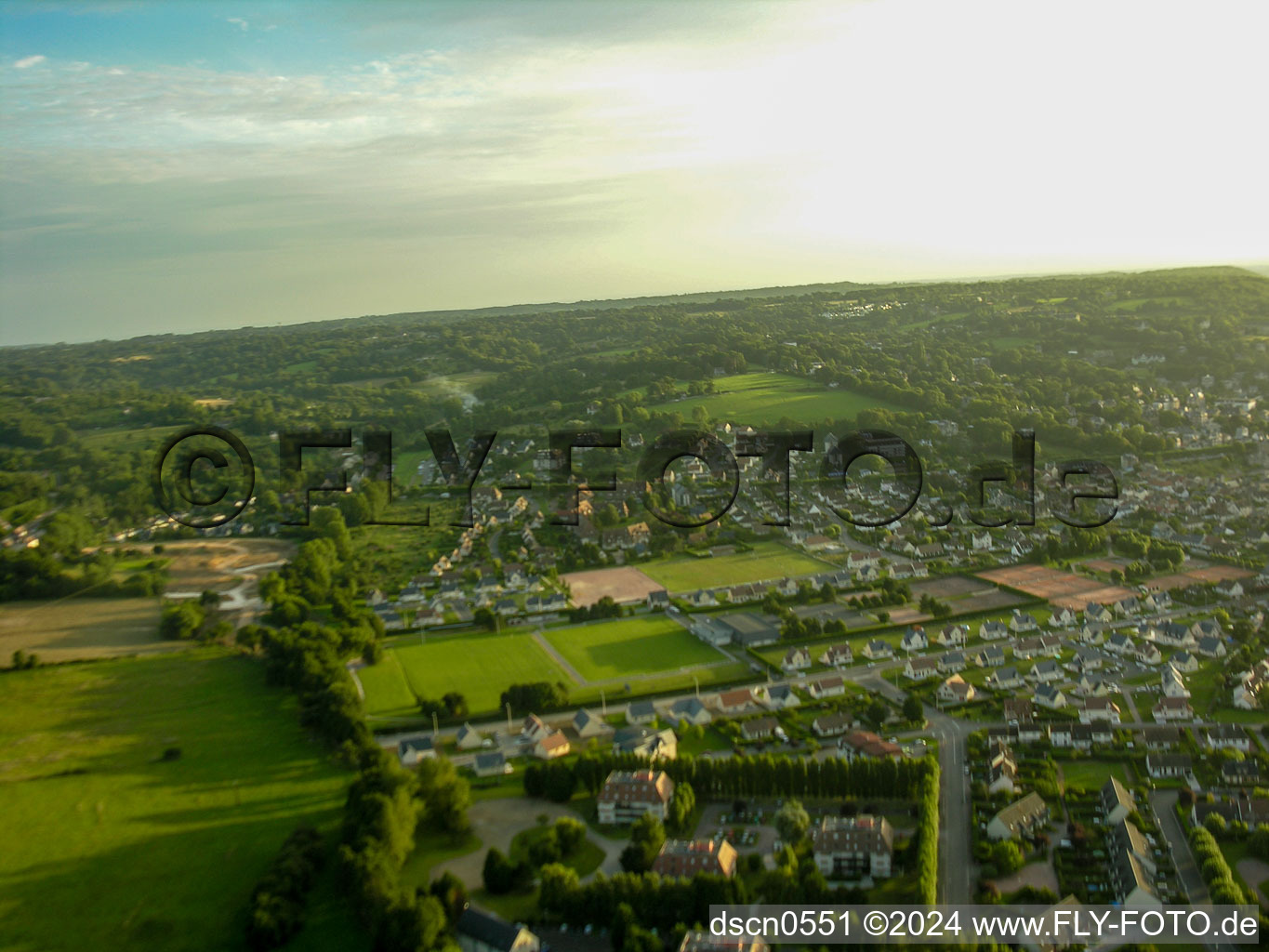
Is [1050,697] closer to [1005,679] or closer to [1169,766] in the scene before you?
[1005,679]

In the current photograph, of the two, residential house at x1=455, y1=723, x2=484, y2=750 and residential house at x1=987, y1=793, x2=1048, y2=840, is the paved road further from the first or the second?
residential house at x1=455, y1=723, x2=484, y2=750

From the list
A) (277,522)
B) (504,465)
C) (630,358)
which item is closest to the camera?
(277,522)

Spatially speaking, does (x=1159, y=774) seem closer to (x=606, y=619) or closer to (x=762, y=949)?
(x=762, y=949)

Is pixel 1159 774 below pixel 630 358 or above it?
below

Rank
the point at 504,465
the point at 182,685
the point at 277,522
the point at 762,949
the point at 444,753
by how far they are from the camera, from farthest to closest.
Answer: the point at 504,465 < the point at 277,522 < the point at 182,685 < the point at 444,753 < the point at 762,949

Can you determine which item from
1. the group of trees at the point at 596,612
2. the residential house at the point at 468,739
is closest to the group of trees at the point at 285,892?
the residential house at the point at 468,739

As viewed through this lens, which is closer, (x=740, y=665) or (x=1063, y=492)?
(x=740, y=665)

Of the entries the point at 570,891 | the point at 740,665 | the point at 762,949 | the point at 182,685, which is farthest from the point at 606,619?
the point at 762,949
